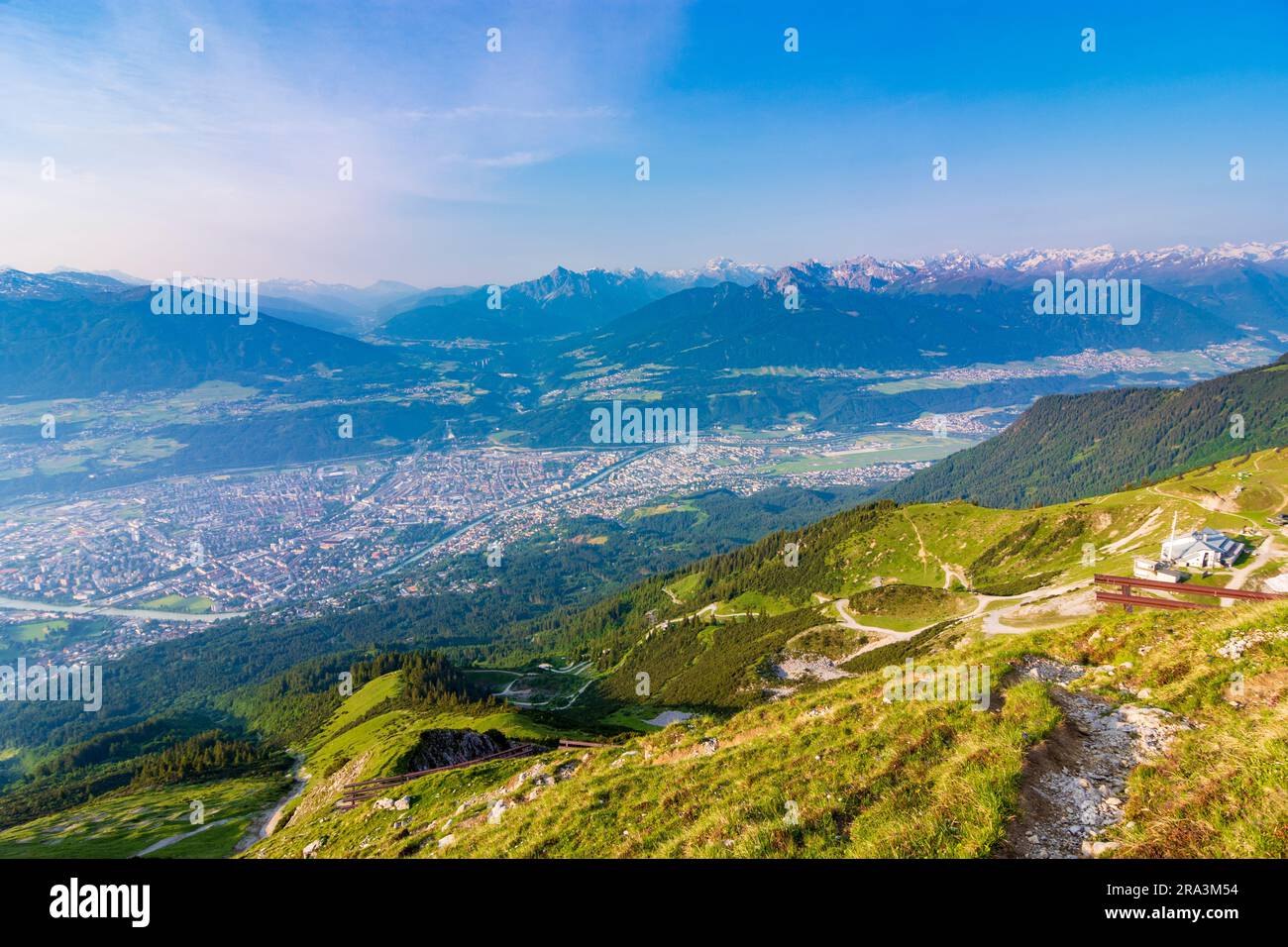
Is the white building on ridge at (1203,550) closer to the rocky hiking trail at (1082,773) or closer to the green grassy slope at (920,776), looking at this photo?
the green grassy slope at (920,776)

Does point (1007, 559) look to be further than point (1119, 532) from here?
Yes

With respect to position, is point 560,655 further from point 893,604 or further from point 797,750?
point 797,750

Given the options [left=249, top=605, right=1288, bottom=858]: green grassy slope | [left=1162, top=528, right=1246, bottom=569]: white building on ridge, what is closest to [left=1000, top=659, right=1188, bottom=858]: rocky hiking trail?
[left=249, top=605, right=1288, bottom=858]: green grassy slope

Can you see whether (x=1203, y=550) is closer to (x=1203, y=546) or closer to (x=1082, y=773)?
(x=1203, y=546)

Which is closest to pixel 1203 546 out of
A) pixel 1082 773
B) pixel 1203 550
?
pixel 1203 550

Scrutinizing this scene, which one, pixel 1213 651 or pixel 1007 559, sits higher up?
pixel 1213 651

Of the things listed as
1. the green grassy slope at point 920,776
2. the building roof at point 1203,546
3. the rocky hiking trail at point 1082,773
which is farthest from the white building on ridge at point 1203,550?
the rocky hiking trail at point 1082,773
